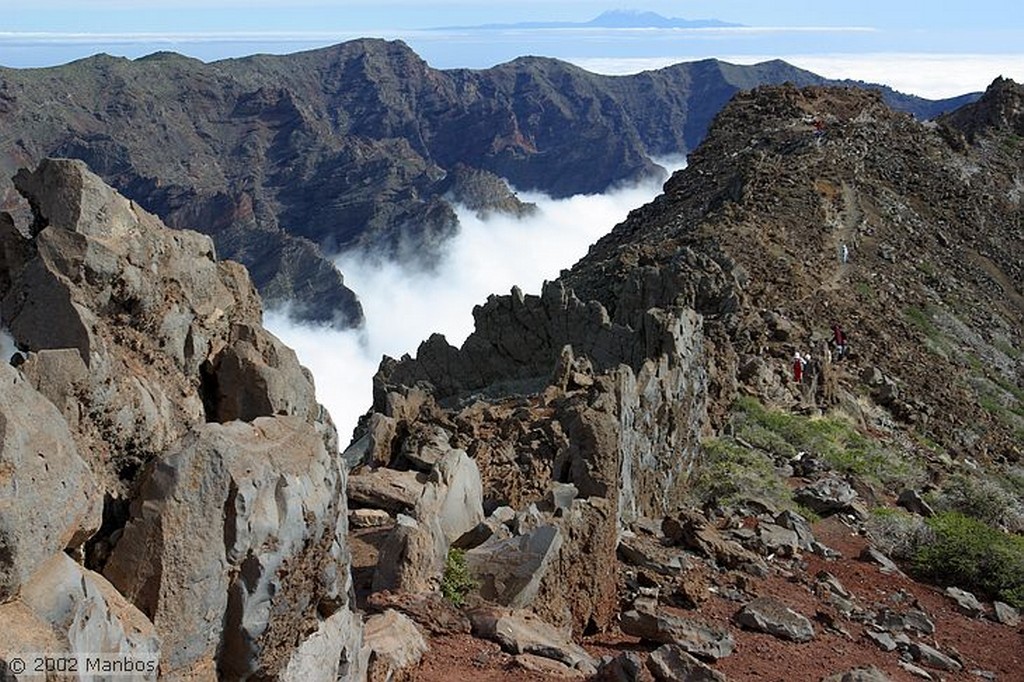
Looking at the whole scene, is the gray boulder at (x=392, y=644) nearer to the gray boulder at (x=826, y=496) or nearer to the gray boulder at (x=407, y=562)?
the gray boulder at (x=407, y=562)

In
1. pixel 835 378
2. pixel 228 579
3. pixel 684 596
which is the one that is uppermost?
pixel 228 579

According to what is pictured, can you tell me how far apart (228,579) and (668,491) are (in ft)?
38.6

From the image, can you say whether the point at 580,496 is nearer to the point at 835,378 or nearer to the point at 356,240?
the point at 835,378

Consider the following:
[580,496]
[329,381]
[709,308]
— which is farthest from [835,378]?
[329,381]

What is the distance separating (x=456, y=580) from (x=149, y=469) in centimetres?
425


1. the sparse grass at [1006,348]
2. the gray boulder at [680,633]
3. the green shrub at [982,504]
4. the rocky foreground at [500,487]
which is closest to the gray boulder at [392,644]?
the rocky foreground at [500,487]

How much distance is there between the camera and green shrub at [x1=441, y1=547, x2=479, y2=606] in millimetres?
9938

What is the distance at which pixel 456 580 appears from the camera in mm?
10133

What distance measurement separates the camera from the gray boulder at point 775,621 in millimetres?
11297

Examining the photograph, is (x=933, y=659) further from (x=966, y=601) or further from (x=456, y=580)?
(x=456, y=580)

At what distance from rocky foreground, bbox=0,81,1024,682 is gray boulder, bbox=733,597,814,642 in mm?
32

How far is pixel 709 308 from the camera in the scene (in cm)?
2700

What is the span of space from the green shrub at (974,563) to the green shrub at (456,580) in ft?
26.1

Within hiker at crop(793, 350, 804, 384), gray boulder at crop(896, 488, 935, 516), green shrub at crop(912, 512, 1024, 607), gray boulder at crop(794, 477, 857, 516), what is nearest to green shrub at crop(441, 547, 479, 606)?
green shrub at crop(912, 512, 1024, 607)
